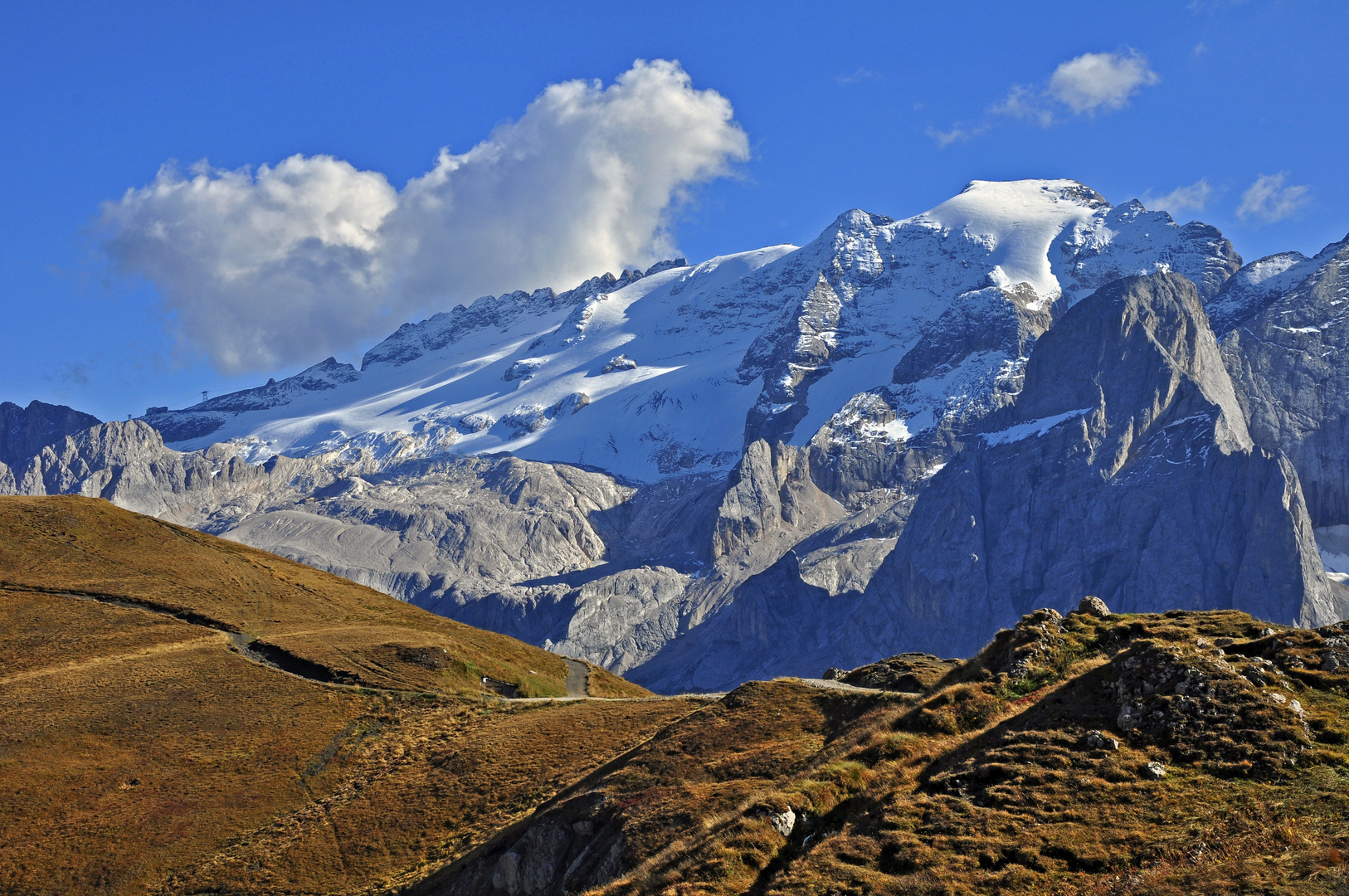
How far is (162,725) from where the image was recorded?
236 ft

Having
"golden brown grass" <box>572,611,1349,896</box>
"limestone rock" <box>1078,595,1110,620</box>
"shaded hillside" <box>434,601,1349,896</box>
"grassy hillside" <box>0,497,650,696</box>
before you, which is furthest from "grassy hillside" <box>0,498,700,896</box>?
"limestone rock" <box>1078,595,1110,620</box>

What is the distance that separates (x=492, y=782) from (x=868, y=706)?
24281 millimetres

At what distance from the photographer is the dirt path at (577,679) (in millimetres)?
101062

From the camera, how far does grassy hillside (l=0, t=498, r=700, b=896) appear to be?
53875 millimetres

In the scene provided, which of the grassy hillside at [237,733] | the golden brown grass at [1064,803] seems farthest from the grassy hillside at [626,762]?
the grassy hillside at [237,733]

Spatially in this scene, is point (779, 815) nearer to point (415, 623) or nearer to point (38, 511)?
point (415, 623)

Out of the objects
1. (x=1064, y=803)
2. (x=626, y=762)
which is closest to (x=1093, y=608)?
(x=1064, y=803)

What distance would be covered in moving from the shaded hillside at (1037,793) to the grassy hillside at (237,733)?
1694cm

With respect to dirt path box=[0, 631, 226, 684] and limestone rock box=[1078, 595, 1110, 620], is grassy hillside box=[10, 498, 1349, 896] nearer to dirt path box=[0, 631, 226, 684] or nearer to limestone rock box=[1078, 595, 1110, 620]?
dirt path box=[0, 631, 226, 684]

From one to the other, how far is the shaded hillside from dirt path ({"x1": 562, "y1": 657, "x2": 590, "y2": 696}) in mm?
60485

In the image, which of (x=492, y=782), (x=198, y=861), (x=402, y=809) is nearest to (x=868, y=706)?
(x=492, y=782)

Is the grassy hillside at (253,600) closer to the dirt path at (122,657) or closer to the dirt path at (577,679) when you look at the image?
the dirt path at (577,679)

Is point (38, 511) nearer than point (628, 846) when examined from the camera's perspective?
No

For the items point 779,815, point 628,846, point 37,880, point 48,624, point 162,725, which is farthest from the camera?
point 48,624
